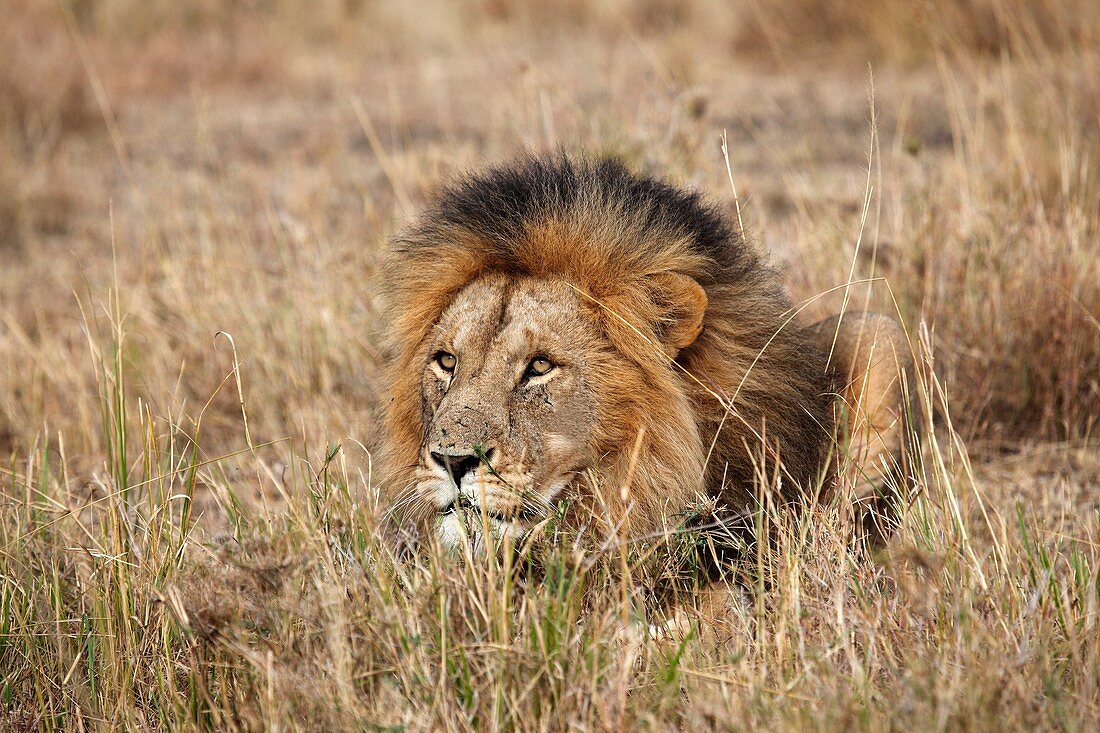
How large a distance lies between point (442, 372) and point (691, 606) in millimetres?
853

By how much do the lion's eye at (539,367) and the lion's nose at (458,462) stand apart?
0.28 m

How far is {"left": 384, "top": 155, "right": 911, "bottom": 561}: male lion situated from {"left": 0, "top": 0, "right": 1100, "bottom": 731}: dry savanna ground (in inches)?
7.4

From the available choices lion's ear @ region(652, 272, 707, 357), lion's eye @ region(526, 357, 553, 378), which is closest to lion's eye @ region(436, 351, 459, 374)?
lion's eye @ region(526, 357, 553, 378)

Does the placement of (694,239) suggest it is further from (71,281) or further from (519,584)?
(71,281)

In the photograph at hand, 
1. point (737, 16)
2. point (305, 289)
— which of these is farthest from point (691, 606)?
point (737, 16)

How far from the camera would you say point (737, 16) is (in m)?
12.2

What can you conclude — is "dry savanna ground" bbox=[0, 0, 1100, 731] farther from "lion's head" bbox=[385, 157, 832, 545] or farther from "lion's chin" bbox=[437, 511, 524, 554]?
"lion's head" bbox=[385, 157, 832, 545]

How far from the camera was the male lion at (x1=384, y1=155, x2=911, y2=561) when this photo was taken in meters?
2.80

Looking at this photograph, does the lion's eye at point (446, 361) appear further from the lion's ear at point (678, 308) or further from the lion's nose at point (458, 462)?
the lion's ear at point (678, 308)

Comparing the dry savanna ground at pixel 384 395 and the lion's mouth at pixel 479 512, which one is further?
the lion's mouth at pixel 479 512

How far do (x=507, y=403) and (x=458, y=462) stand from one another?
8.5 inches

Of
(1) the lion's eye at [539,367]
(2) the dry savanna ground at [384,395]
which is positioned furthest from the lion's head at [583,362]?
(2) the dry savanna ground at [384,395]

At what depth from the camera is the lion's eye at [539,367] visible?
2922mm

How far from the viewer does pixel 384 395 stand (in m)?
3.37
